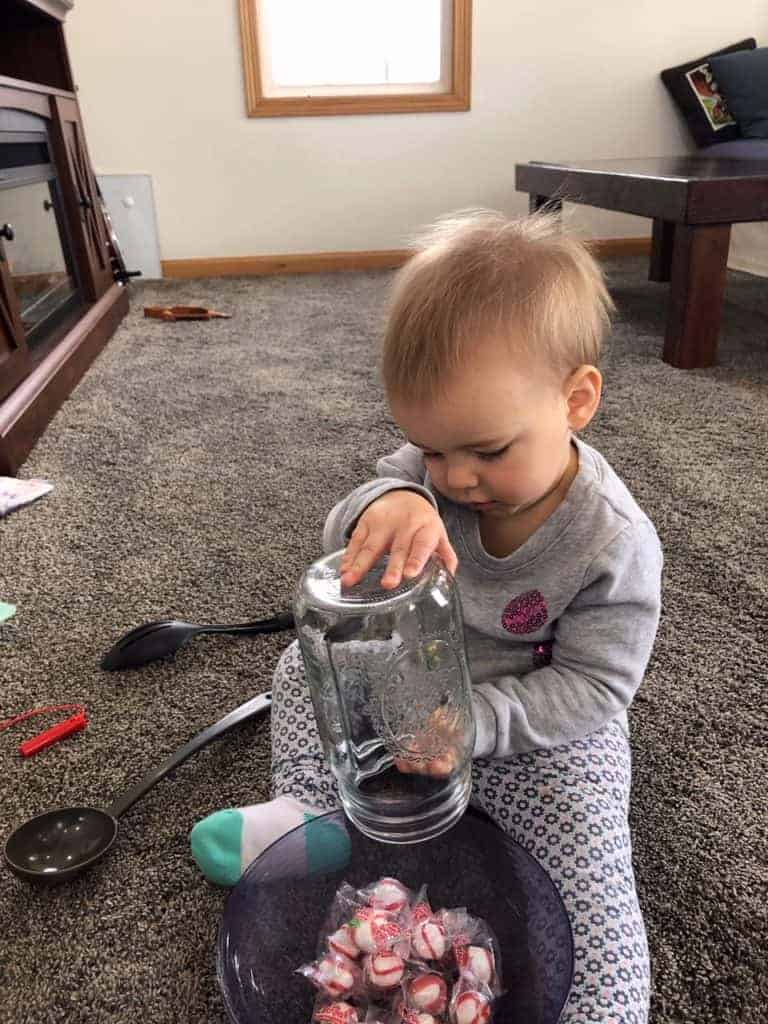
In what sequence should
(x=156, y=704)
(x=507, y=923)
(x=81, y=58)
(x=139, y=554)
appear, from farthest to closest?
1. (x=81, y=58)
2. (x=139, y=554)
3. (x=156, y=704)
4. (x=507, y=923)

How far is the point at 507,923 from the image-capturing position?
1.67 feet

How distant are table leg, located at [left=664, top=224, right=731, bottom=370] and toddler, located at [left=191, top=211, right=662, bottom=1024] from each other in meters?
1.10

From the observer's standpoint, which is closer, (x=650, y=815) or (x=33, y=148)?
(x=650, y=815)

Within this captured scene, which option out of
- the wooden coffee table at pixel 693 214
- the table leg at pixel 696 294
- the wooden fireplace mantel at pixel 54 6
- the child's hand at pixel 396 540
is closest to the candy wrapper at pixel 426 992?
the child's hand at pixel 396 540

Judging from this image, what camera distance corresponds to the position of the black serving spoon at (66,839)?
611mm

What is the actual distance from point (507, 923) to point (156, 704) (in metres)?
0.42

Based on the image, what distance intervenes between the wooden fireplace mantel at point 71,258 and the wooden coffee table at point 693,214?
938mm

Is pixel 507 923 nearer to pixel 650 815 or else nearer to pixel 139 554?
pixel 650 815

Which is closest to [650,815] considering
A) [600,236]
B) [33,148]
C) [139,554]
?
[139,554]

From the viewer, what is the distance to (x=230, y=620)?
36.1 inches

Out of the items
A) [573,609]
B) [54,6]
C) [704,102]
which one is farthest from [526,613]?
[704,102]

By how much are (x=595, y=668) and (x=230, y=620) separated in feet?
1.51

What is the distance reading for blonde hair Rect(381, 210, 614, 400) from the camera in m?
0.50

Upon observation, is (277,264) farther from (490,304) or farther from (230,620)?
(490,304)
